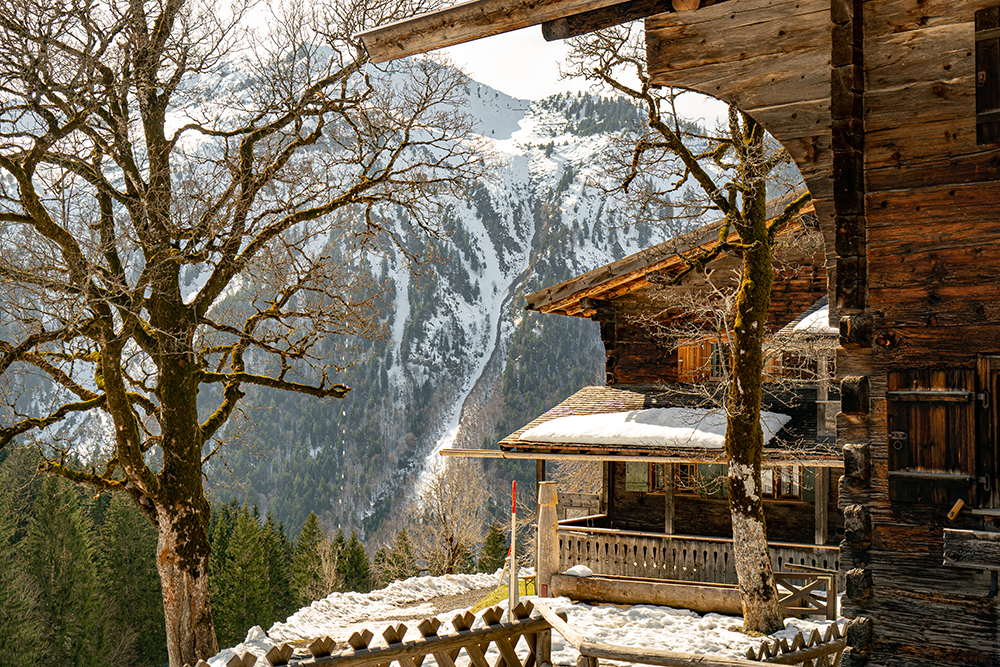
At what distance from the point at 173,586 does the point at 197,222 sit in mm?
5793

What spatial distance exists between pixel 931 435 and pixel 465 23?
13.6 feet

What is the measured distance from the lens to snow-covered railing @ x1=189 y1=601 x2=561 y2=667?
718cm

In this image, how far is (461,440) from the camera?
534ft

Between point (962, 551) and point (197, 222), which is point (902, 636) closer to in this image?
point (962, 551)

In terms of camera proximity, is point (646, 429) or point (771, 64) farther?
point (646, 429)

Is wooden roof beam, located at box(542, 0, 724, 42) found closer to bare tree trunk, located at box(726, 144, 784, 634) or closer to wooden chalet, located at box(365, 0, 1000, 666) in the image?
wooden chalet, located at box(365, 0, 1000, 666)

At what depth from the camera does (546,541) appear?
16.3 m

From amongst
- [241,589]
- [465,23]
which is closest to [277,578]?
[241,589]

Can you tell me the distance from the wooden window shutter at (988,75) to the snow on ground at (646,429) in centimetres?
1076

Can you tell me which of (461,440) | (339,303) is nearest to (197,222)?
(339,303)

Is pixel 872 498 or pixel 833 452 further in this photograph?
pixel 833 452

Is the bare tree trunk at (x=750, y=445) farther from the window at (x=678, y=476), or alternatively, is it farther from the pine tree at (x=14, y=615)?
the pine tree at (x=14, y=615)

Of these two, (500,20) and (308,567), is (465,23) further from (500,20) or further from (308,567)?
(308,567)

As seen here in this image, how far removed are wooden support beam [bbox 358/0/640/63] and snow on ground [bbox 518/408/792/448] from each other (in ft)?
37.1
